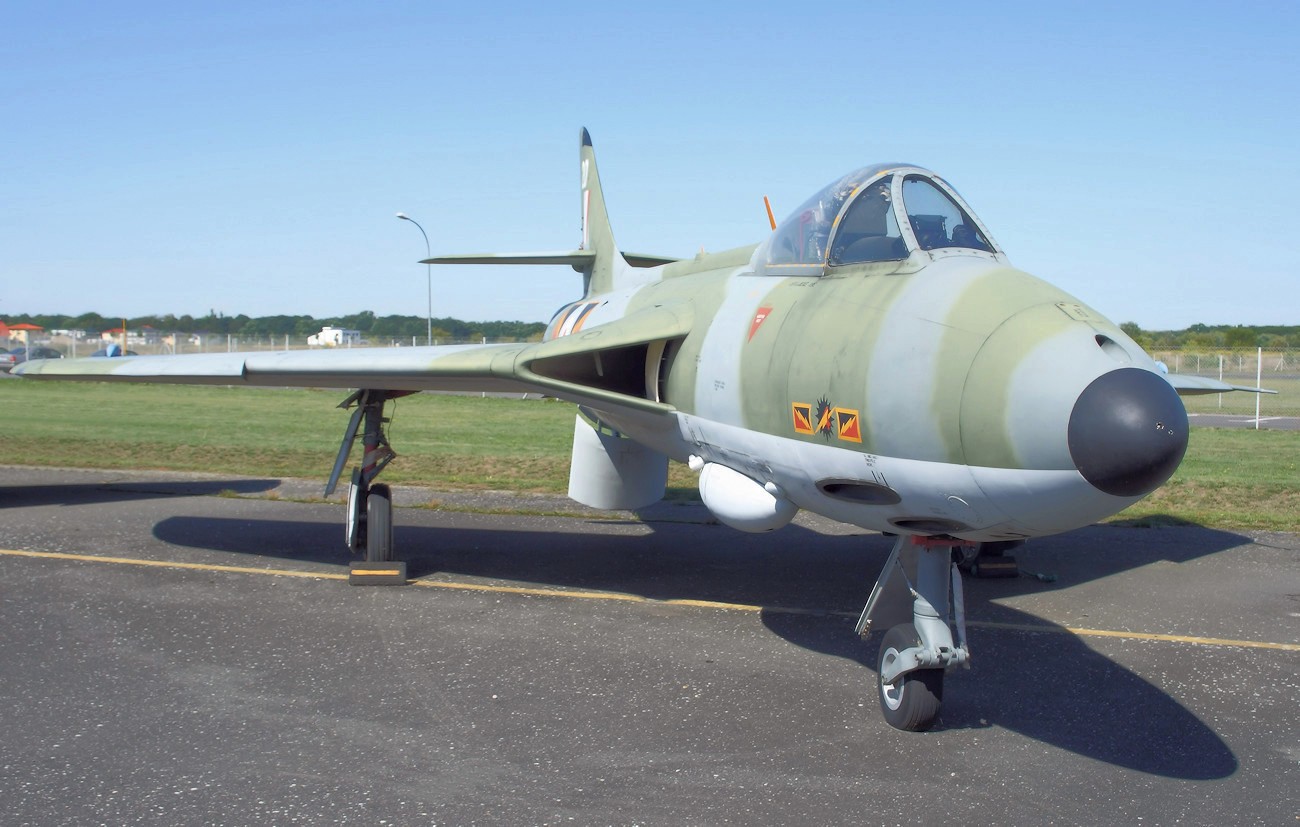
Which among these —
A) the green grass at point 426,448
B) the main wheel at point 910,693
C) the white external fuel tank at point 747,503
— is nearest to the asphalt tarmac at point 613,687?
the main wheel at point 910,693

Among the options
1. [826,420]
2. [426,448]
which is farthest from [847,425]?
[426,448]

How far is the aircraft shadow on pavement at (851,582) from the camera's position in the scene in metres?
5.93

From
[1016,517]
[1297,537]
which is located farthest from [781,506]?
[1297,537]

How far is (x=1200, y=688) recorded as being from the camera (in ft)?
21.8

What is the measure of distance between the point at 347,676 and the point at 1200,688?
5322 millimetres

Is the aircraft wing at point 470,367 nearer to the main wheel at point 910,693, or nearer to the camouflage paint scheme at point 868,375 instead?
the camouflage paint scheme at point 868,375

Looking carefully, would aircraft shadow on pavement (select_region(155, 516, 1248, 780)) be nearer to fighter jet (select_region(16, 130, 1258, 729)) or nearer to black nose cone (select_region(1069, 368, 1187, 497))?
fighter jet (select_region(16, 130, 1258, 729))

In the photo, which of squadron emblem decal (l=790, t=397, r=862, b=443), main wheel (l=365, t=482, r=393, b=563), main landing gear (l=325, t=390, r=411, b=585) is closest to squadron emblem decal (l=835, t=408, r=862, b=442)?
squadron emblem decal (l=790, t=397, r=862, b=443)

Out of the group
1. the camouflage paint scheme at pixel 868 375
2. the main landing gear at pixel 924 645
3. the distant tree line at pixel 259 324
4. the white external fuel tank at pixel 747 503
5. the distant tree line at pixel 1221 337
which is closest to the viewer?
the camouflage paint scheme at pixel 868 375

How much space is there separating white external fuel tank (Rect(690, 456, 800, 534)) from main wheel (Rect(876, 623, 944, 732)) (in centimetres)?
90

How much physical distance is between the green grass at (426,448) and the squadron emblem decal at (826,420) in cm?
783

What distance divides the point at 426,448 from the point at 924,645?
14.4m

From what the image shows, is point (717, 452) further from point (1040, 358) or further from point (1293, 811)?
point (1293, 811)

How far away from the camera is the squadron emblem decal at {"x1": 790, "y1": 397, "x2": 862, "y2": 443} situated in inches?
203
